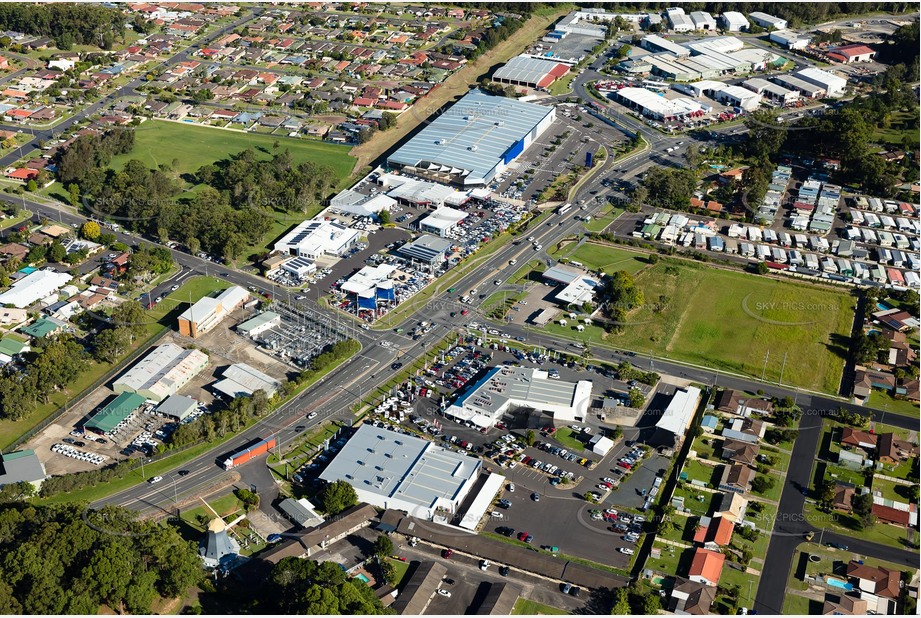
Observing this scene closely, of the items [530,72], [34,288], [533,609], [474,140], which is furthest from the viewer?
[530,72]

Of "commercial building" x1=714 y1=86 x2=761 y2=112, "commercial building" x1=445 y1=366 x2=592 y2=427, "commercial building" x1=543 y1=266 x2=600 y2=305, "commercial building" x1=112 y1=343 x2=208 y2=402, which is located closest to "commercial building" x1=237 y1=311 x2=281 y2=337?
"commercial building" x1=112 y1=343 x2=208 y2=402

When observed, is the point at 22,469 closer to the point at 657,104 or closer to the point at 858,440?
the point at 858,440

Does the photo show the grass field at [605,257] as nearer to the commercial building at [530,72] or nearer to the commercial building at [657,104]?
the commercial building at [657,104]

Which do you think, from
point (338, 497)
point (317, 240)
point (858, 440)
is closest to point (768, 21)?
point (317, 240)

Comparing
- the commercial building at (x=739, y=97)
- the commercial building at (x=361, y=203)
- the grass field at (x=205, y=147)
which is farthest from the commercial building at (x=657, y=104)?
the commercial building at (x=361, y=203)

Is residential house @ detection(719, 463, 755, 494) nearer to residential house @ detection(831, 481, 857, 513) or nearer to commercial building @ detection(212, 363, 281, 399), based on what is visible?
residential house @ detection(831, 481, 857, 513)

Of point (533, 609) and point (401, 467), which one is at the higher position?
point (401, 467)
